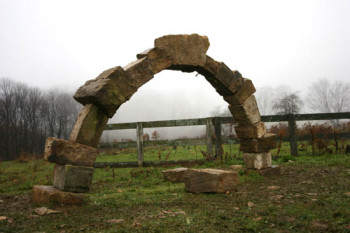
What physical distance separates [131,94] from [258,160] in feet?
12.5

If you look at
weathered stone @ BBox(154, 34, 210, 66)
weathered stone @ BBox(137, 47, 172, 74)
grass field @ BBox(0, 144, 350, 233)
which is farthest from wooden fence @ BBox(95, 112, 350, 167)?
weathered stone @ BBox(137, 47, 172, 74)

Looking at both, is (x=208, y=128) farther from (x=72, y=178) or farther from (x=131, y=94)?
(x=72, y=178)

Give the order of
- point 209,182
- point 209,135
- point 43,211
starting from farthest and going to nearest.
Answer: point 209,135 < point 209,182 < point 43,211

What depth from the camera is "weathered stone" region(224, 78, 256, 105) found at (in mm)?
6781

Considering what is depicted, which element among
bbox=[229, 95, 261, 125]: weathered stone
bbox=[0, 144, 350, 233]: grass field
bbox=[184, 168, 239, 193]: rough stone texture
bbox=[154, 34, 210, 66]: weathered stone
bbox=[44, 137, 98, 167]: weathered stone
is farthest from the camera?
bbox=[229, 95, 261, 125]: weathered stone

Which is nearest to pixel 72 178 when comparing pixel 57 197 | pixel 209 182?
pixel 57 197

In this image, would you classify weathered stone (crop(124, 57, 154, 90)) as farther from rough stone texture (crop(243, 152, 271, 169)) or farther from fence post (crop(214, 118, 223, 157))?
fence post (crop(214, 118, 223, 157))

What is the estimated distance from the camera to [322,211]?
373 centimetres

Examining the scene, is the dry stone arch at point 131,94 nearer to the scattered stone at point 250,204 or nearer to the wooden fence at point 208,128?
the wooden fence at point 208,128

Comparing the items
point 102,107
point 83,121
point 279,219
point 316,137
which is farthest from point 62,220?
point 316,137

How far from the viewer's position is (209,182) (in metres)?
5.17

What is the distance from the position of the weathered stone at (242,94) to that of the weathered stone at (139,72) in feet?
8.12

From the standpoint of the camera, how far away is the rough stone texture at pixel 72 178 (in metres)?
4.43

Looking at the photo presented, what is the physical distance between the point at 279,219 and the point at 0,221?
3.80 metres
